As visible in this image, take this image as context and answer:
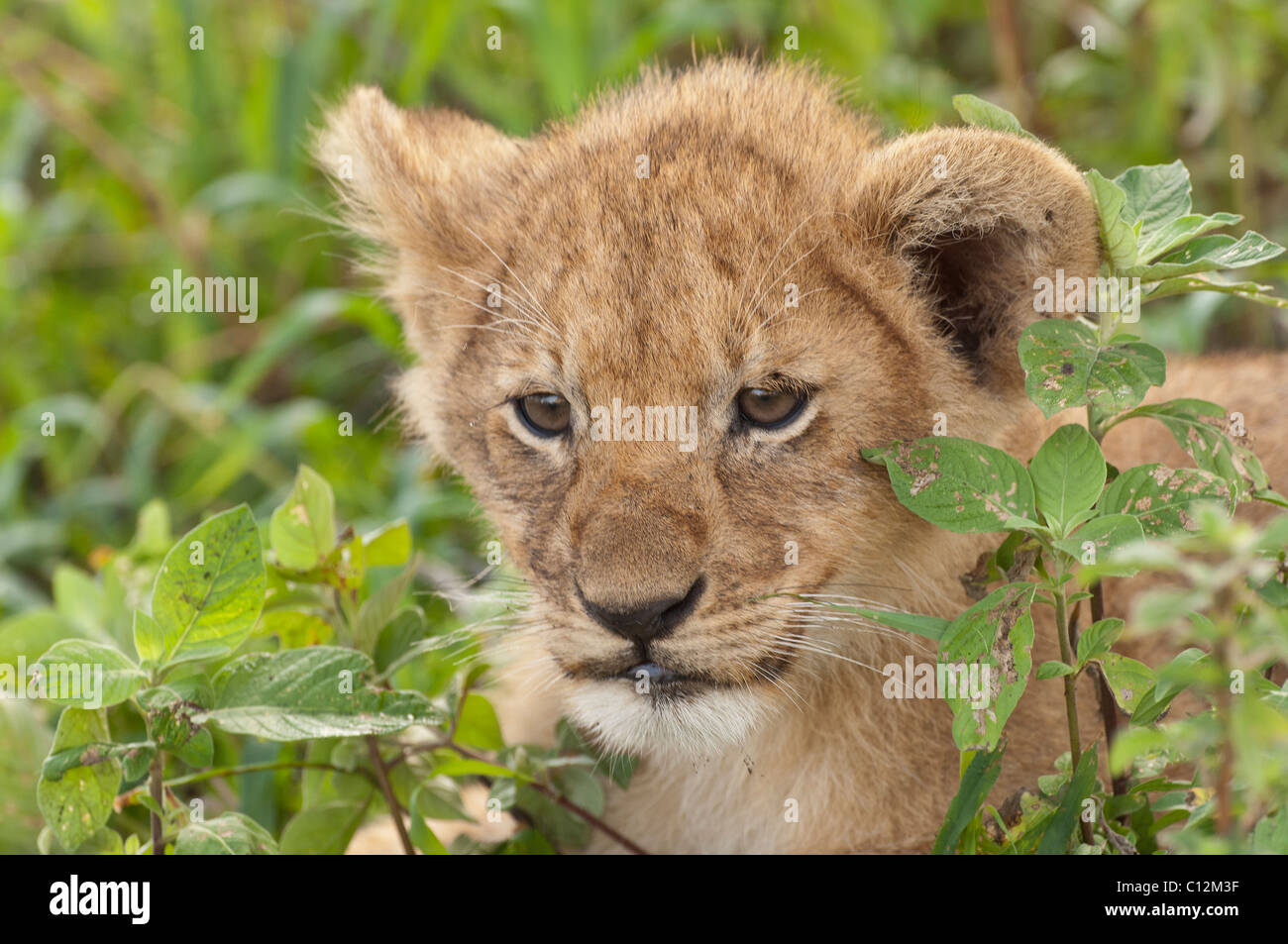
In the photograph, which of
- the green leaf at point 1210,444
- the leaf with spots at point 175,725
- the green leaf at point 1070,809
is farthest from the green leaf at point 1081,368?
the leaf with spots at point 175,725

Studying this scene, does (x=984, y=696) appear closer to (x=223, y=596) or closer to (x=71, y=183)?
(x=223, y=596)

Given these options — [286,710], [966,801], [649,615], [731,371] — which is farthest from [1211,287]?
[286,710]

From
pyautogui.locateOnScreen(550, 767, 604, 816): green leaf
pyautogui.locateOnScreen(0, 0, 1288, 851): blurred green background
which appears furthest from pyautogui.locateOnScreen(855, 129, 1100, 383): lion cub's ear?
pyautogui.locateOnScreen(0, 0, 1288, 851): blurred green background

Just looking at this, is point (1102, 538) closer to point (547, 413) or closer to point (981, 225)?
point (981, 225)

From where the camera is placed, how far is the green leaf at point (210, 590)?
2.72 meters

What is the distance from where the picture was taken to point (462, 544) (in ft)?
18.1

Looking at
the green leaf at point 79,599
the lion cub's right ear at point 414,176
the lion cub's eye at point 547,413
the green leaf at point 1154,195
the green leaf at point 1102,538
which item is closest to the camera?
the green leaf at point 1102,538

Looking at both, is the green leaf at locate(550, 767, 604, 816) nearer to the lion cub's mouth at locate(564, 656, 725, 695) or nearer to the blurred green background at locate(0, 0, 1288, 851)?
the lion cub's mouth at locate(564, 656, 725, 695)

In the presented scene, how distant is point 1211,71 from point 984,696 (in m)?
4.09

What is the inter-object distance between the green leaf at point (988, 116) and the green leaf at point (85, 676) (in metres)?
2.00

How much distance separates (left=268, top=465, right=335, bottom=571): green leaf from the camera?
3133mm

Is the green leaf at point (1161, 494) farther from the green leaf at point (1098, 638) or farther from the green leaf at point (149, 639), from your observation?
the green leaf at point (149, 639)

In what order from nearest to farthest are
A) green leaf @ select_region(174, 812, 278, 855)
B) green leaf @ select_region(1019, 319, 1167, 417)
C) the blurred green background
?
1. green leaf @ select_region(1019, 319, 1167, 417)
2. green leaf @ select_region(174, 812, 278, 855)
3. the blurred green background

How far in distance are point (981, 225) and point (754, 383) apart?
1.90 feet
